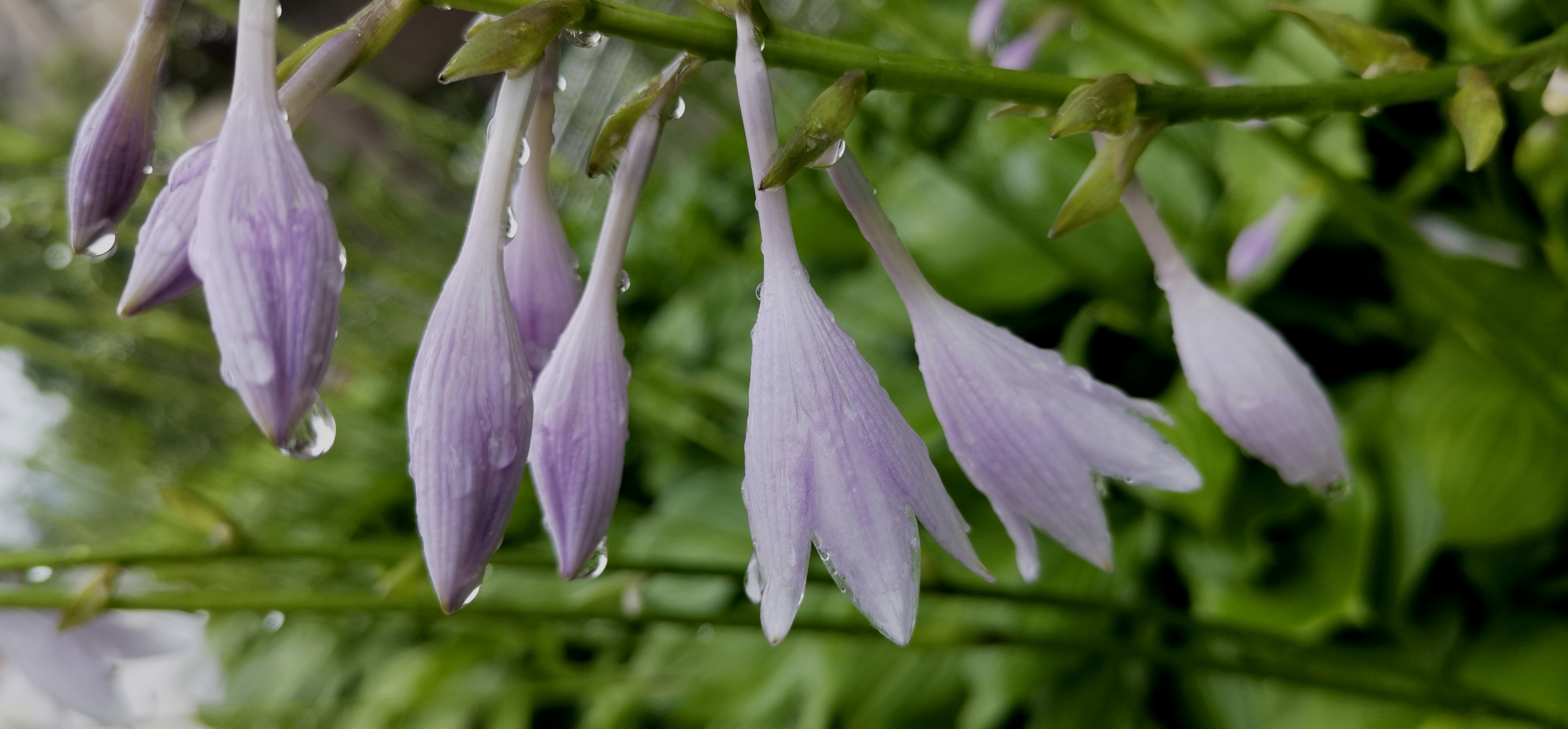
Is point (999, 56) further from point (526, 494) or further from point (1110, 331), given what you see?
point (526, 494)

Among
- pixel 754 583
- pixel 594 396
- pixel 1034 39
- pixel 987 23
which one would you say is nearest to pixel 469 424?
pixel 594 396

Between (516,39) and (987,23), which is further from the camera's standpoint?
(987,23)

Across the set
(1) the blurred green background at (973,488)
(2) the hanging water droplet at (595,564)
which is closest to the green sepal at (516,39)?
(2) the hanging water droplet at (595,564)

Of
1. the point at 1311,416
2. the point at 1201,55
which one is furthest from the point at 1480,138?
the point at 1201,55

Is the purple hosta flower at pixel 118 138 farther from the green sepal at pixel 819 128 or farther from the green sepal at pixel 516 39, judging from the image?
the green sepal at pixel 819 128

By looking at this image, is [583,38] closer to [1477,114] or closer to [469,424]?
[469,424]
